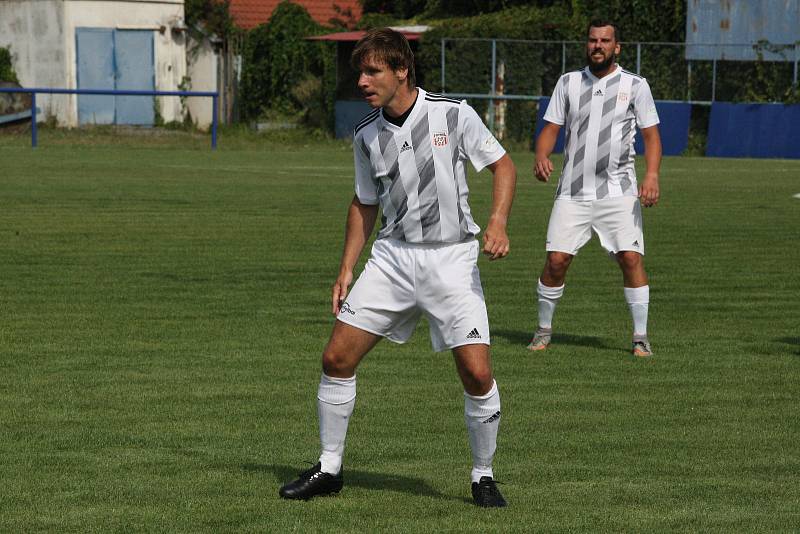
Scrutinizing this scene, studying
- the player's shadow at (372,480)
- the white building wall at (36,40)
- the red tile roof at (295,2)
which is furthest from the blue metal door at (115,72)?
the player's shadow at (372,480)

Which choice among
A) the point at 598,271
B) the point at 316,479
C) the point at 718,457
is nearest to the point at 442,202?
the point at 316,479

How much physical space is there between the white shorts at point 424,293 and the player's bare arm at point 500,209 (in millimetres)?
150

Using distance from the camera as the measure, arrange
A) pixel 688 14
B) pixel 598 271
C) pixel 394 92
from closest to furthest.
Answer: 1. pixel 394 92
2. pixel 598 271
3. pixel 688 14

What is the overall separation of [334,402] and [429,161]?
3.32 ft

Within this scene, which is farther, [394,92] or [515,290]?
[515,290]

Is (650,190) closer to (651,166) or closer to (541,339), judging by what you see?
(651,166)

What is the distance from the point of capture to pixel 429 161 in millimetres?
5828

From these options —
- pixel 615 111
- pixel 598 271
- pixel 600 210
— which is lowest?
pixel 598 271

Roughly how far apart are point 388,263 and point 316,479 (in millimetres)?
887

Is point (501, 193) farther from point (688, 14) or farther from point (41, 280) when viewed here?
point (688, 14)

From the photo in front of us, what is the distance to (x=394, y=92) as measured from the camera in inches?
225

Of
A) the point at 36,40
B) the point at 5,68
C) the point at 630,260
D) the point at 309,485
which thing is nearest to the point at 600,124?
the point at 630,260

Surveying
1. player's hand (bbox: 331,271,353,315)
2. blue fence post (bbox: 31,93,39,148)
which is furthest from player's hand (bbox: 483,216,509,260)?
blue fence post (bbox: 31,93,39,148)

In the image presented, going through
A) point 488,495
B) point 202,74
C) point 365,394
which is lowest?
point 365,394
